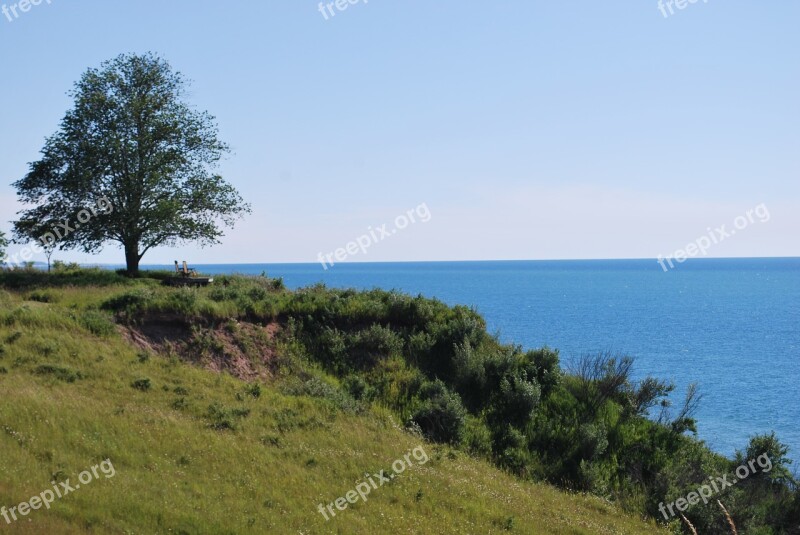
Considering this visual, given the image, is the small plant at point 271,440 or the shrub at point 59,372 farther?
the shrub at point 59,372

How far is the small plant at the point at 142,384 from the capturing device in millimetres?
20891

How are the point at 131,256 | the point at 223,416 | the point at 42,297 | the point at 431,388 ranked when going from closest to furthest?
the point at 223,416, the point at 431,388, the point at 42,297, the point at 131,256

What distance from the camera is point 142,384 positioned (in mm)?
20984

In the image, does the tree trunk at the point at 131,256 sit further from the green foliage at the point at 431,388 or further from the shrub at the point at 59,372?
the shrub at the point at 59,372

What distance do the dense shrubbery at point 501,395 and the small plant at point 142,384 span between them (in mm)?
5346

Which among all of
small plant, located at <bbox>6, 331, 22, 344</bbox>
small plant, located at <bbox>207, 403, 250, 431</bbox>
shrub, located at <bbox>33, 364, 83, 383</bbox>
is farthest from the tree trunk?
small plant, located at <bbox>207, 403, 250, 431</bbox>

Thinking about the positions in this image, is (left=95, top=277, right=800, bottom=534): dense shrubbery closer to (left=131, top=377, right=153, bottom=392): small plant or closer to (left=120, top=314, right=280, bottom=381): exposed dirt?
(left=120, top=314, right=280, bottom=381): exposed dirt

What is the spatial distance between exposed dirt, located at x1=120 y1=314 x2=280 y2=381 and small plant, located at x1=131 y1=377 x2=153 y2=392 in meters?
3.32

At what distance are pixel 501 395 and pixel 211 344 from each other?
37.8ft

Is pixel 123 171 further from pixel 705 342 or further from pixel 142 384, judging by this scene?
pixel 705 342

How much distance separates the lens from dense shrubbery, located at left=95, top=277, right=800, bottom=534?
74.3 feet

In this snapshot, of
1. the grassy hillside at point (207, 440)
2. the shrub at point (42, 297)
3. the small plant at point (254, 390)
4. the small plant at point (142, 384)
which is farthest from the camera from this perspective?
the shrub at point (42, 297)

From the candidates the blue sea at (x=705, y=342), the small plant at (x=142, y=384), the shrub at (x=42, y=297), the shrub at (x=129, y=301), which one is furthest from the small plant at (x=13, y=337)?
the blue sea at (x=705, y=342)

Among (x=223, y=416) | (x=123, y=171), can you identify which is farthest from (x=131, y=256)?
(x=223, y=416)
